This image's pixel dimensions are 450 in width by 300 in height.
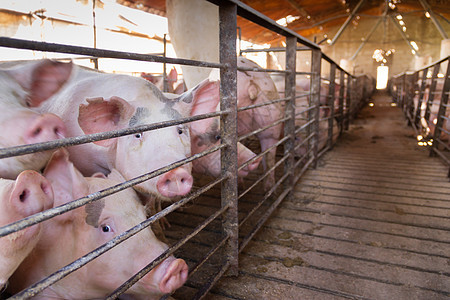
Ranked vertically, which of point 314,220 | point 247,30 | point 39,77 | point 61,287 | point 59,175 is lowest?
point 314,220

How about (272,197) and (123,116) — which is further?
(272,197)

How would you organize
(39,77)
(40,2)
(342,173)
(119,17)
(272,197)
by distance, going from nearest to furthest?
(39,77) < (272,197) < (342,173) < (40,2) < (119,17)

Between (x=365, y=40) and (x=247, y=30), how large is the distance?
10.7 meters

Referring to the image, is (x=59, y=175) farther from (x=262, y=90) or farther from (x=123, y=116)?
(x=262, y=90)

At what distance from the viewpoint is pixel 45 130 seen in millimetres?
1378

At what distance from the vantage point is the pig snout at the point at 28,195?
98 centimetres

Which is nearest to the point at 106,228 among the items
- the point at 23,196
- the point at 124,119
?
the point at 23,196

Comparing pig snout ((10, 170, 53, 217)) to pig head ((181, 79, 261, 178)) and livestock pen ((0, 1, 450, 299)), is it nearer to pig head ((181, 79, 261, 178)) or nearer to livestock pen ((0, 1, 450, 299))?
livestock pen ((0, 1, 450, 299))

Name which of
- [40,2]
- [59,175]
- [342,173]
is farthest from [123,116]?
[40,2]

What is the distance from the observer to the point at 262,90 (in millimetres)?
3674

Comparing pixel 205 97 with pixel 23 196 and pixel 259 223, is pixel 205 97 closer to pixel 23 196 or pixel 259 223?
pixel 259 223

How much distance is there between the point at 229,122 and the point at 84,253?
3.20ft

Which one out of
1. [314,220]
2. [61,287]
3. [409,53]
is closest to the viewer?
[61,287]

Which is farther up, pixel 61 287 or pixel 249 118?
pixel 249 118
